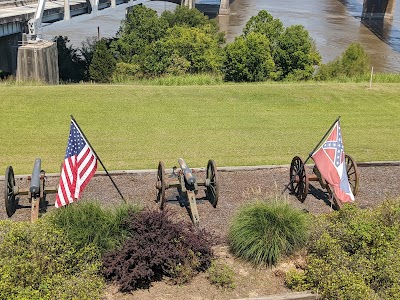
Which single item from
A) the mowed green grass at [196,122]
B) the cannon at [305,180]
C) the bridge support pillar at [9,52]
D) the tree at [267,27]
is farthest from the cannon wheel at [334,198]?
the bridge support pillar at [9,52]

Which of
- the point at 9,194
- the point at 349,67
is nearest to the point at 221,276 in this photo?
the point at 9,194

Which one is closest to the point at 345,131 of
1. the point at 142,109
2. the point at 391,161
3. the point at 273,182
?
the point at 391,161

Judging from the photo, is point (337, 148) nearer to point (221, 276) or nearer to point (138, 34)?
point (221, 276)

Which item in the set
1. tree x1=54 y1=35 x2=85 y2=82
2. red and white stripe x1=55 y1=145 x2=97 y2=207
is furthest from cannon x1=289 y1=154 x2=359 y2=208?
tree x1=54 y1=35 x2=85 y2=82

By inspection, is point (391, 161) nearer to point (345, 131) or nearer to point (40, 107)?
point (345, 131)

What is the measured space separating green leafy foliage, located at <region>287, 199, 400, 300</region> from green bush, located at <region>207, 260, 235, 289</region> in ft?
2.69

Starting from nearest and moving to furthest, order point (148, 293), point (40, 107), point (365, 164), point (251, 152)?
1. point (148, 293)
2. point (365, 164)
3. point (251, 152)
4. point (40, 107)

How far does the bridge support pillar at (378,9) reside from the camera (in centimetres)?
7769

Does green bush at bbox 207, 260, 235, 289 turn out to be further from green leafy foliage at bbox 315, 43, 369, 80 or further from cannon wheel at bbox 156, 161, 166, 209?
green leafy foliage at bbox 315, 43, 369, 80

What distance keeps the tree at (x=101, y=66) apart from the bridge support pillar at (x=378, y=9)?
178 feet

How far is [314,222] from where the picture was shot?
8297 millimetres

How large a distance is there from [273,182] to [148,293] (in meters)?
5.10

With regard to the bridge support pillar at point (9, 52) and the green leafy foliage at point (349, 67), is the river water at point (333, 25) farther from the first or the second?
the bridge support pillar at point (9, 52)

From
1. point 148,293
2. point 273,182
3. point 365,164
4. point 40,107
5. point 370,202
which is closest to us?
point 148,293
